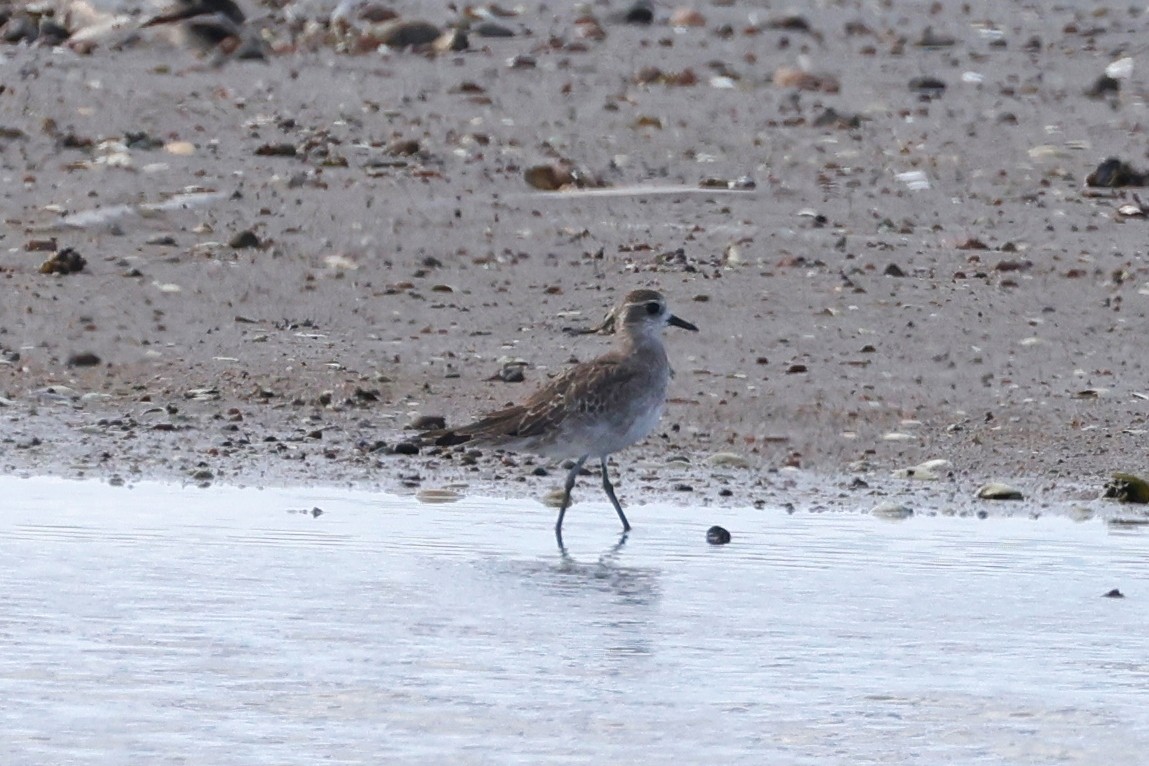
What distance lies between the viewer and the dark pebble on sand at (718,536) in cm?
700

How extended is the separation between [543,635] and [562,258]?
482 cm

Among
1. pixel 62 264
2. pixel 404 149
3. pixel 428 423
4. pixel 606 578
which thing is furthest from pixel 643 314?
pixel 404 149

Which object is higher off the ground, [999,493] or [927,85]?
[999,493]

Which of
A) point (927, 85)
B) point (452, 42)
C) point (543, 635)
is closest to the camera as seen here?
point (543, 635)

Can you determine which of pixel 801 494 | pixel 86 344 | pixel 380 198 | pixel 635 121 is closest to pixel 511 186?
pixel 380 198

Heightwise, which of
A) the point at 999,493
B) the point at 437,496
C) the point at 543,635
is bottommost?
the point at 437,496

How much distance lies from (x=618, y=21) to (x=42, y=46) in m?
4.11

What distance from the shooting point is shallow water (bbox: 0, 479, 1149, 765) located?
16.8 ft

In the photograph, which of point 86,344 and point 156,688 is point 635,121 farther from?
point 156,688

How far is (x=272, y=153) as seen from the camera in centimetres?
1223

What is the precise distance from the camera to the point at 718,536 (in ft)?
23.0

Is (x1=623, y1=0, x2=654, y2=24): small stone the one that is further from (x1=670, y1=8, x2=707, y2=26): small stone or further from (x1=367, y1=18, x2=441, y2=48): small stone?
(x1=367, y1=18, x2=441, y2=48): small stone

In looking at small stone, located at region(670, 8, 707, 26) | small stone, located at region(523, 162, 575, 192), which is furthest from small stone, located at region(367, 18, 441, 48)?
small stone, located at region(523, 162, 575, 192)

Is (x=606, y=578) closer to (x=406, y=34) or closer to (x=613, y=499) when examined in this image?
(x=613, y=499)
